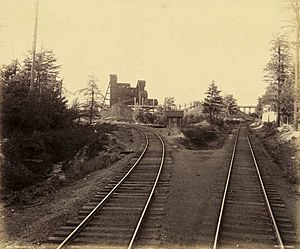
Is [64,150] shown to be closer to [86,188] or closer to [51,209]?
[86,188]

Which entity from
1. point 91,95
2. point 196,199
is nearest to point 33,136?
point 196,199

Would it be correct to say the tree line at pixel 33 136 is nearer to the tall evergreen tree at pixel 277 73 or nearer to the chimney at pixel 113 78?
the tall evergreen tree at pixel 277 73

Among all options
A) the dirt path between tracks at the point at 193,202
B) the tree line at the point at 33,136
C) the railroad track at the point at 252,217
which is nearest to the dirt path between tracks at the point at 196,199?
the dirt path between tracks at the point at 193,202

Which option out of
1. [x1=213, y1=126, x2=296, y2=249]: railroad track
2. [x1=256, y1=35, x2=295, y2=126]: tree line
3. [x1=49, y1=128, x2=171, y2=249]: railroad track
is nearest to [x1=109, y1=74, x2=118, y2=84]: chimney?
[x1=256, y1=35, x2=295, y2=126]: tree line

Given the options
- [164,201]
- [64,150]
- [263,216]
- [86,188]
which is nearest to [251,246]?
[263,216]

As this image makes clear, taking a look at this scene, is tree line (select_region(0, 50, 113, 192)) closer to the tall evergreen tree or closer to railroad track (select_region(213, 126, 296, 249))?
railroad track (select_region(213, 126, 296, 249))

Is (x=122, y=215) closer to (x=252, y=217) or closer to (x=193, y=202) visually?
(x=193, y=202)
